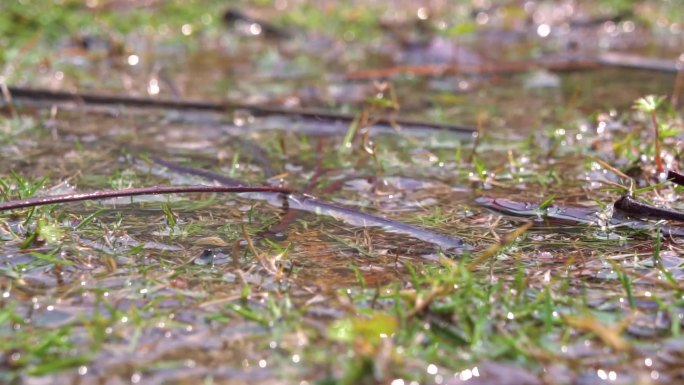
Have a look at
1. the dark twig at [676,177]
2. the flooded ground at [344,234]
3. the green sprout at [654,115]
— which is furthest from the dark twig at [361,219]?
the green sprout at [654,115]

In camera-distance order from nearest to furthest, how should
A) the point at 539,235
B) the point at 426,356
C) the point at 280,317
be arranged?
the point at 426,356 < the point at 280,317 < the point at 539,235

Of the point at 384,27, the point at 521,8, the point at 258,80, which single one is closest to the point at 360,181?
the point at 258,80

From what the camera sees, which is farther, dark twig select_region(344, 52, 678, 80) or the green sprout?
dark twig select_region(344, 52, 678, 80)

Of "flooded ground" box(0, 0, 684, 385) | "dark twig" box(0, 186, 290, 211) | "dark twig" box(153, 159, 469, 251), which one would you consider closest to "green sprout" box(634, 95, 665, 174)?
"flooded ground" box(0, 0, 684, 385)

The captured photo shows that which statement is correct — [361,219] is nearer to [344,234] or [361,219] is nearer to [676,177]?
[344,234]

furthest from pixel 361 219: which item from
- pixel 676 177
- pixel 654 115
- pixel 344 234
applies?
pixel 654 115

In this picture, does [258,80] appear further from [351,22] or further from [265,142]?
[351,22]

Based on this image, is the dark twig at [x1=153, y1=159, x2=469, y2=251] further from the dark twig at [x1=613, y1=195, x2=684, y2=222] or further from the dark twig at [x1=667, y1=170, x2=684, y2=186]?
the dark twig at [x1=667, y1=170, x2=684, y2=186]
